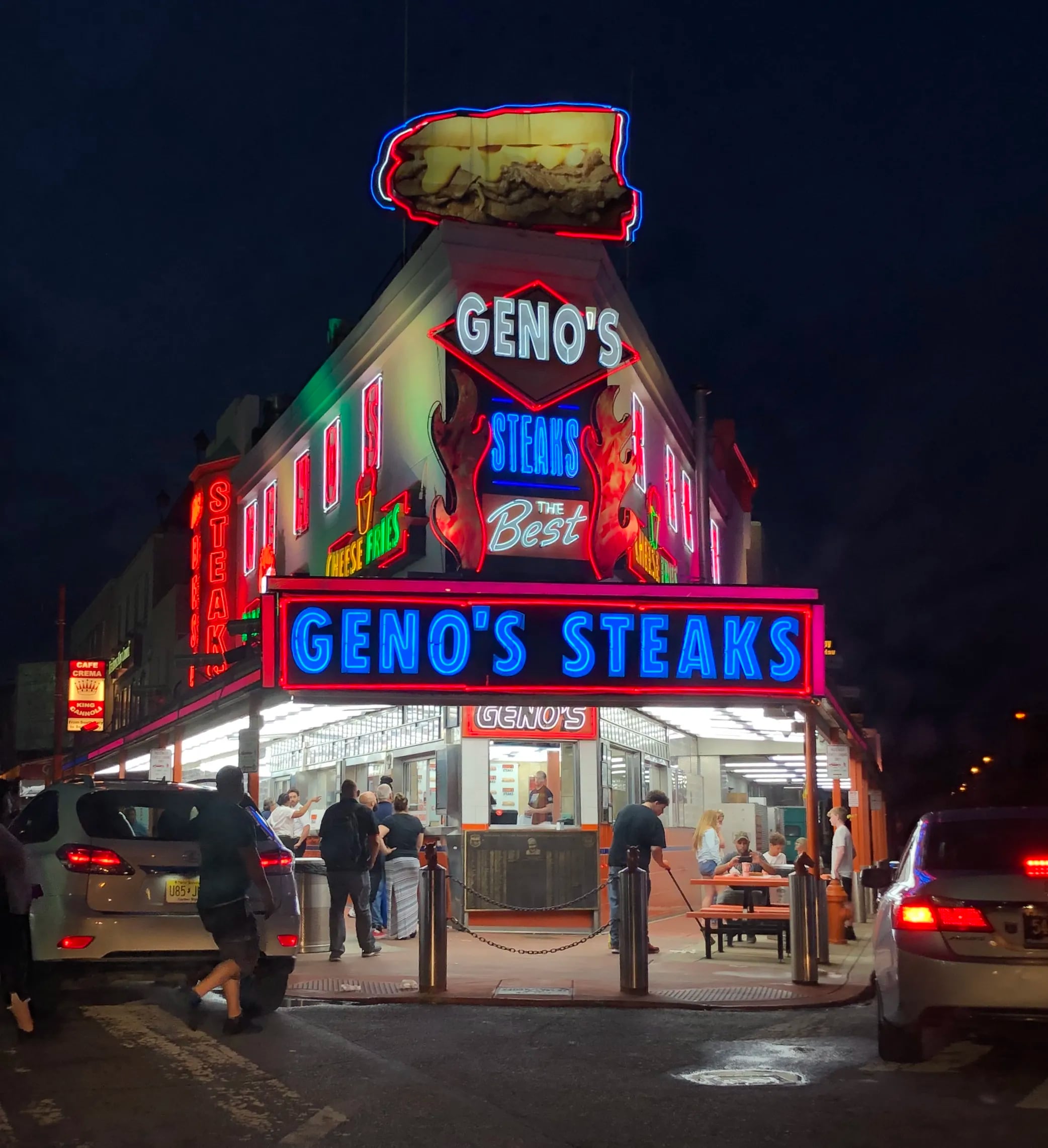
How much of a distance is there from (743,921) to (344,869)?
4601mm

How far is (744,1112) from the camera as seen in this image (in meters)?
7.06

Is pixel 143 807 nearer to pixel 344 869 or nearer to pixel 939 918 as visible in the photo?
pixel 344 869

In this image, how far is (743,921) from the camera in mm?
16359

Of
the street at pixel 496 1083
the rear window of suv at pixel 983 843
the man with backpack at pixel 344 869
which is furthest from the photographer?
the man with backpack at pixel 344 869

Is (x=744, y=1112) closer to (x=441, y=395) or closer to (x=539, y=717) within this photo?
(x=539, y=717)

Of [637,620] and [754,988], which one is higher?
[637,620]

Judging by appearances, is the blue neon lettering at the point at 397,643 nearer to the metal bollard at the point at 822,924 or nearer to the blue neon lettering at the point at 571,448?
the metal bollard at the point at 822,924

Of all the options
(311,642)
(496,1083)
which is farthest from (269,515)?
(496,1083)

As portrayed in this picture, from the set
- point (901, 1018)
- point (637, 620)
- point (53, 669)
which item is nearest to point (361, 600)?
point (637, 620)

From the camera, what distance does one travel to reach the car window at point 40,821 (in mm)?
10289

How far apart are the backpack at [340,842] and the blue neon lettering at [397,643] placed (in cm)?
172

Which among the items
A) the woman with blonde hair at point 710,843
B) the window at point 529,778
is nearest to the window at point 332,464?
the window at point 529,778

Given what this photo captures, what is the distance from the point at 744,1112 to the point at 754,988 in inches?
228

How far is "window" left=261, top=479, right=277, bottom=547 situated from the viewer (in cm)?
3170
